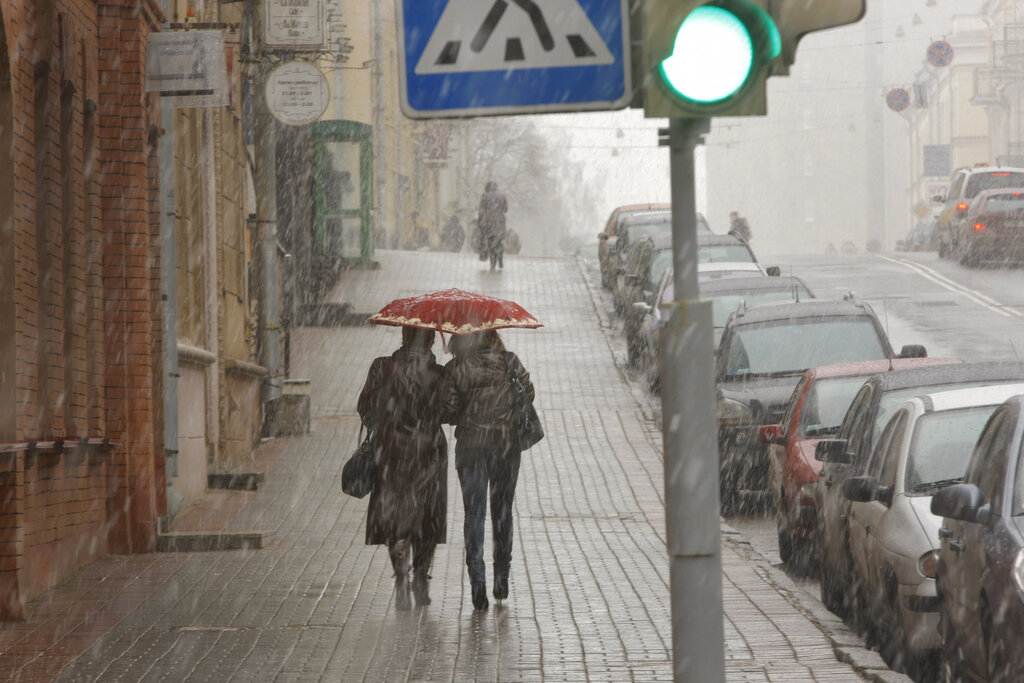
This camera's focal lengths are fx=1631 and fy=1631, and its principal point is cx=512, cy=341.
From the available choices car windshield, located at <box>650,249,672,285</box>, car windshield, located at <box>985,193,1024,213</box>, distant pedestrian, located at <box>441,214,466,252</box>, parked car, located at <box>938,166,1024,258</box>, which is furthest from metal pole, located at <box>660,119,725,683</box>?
distant pedestrian, located at <box>441,214,466,252</box>

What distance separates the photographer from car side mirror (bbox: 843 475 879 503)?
27.4 feet

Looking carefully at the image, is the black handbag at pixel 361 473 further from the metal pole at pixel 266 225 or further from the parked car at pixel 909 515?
the metal pole at pixel 266 225

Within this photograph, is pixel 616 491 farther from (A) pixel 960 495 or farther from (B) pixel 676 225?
(B) pixel 676 225

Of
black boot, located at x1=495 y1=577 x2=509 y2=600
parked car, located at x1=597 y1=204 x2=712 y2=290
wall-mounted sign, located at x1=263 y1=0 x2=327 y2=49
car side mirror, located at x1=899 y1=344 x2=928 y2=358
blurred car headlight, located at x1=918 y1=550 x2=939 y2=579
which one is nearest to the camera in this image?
blurred car headlight, located at x1=918 y1=550 x2=939 y2=579

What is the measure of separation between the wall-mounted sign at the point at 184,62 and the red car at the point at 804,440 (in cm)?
499

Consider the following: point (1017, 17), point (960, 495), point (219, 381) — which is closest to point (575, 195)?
point (1017, 17)

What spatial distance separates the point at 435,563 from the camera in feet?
38.6

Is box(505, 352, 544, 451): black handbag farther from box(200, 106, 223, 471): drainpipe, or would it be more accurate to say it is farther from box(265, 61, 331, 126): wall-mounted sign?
box(265, 61, 331, 126): wall-mounted sign

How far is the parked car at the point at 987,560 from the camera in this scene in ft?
20.6

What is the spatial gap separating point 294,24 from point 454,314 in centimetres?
957

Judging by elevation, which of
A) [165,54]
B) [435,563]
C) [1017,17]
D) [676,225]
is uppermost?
[1017,17]

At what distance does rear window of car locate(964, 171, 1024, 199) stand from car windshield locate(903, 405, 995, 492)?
34.3 metres

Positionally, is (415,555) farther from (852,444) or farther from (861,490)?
(852,444)

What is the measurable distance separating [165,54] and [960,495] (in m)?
7.72
